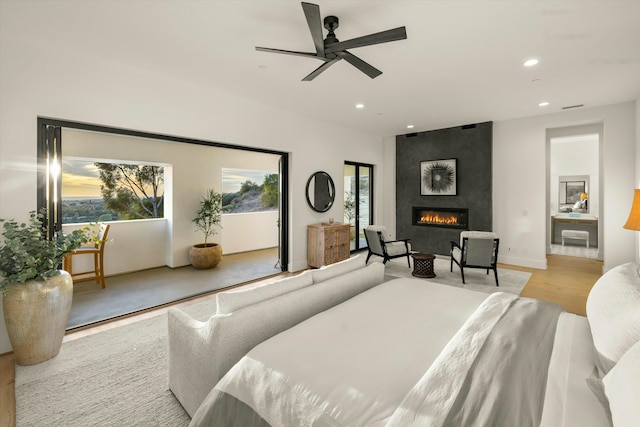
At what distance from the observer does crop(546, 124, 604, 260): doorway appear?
698 cm

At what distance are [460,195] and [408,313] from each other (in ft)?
17.4

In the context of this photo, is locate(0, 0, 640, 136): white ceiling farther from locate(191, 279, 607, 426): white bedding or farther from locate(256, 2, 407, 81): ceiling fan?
locate(191, 279, 607, 426): white bedding

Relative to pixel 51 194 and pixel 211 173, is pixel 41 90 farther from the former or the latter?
pixel 211 173

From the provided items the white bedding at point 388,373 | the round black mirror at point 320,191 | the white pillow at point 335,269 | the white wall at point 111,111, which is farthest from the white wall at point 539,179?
the white pillow at point 335,269

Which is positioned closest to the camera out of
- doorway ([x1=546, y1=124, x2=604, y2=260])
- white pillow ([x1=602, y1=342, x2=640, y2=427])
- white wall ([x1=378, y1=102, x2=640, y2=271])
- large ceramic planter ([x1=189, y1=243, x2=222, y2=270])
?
white pillow ([x1=602, y1=342, x2=640, y2=427])

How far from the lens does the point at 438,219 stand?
6781mm

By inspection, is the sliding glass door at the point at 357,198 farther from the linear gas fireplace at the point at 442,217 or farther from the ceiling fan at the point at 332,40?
the ceiling fan at the point at 332,40

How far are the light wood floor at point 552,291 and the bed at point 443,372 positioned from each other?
5.93 ft

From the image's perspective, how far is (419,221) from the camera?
706cm

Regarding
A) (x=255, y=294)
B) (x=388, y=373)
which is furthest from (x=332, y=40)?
(x=388, y=373)

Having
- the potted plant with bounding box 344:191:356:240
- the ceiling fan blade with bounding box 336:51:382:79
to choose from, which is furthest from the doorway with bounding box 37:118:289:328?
the ceiling fan blade with bounding box 336:51:382:79

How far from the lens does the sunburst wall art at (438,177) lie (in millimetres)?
6445

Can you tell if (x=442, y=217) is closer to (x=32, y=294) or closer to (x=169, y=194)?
(x=169, y=194)

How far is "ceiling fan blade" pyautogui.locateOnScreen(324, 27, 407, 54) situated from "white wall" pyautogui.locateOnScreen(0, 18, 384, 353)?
2.30 metres
